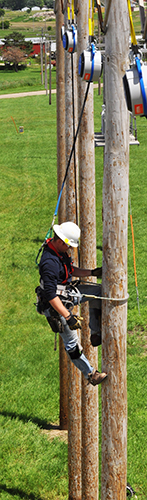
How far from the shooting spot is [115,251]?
373cm

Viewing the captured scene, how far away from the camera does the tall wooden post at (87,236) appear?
6.28 m

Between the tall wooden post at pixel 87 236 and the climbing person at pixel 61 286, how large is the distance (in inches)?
45.6

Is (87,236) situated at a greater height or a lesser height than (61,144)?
lesser

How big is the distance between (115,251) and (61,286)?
166cm

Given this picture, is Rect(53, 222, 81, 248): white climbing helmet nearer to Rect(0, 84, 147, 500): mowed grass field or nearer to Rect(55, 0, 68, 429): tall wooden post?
Rect(55, 0, 68, 429): tall wooden post

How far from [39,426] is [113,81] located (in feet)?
27.2

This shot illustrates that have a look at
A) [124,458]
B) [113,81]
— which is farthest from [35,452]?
[113,81]

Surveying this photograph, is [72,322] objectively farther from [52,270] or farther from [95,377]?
[95,377]

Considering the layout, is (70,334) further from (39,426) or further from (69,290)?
(39,426)

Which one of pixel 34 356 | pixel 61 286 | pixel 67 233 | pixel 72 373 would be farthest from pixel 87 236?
pixel 34 356

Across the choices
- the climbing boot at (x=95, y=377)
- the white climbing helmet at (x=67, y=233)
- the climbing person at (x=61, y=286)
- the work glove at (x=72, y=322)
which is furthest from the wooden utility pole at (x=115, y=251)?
the white climbing helmet at (x=67, y=233)

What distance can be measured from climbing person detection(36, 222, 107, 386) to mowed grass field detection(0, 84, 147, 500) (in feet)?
14.0

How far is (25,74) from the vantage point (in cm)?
7319

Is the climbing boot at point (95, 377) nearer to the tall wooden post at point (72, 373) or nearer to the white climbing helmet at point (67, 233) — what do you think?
the white climbing helmet at point (67, 233)
